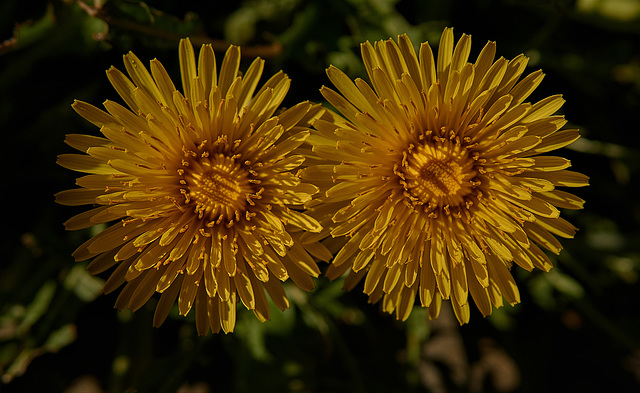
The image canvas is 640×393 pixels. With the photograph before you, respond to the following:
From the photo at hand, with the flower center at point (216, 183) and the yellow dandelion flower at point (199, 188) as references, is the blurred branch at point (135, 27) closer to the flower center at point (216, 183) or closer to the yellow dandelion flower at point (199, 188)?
the yellow dandelion flower at point (199, 188)

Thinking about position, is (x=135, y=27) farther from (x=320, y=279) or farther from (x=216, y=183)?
(x=320, y=279)

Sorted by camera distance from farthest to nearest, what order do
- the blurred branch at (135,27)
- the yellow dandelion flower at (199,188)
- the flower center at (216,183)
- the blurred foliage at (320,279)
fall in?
the blurred foliage at (320,279) < the blurred branch at (135,27) < the flower center at (216,183) < the yellow dandelion flower at (199,188)

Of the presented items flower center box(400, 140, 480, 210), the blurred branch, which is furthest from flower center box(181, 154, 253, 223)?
the blurred branch

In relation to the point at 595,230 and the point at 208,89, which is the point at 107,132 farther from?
the point at 595,230

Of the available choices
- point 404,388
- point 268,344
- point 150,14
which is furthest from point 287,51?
point 404,388

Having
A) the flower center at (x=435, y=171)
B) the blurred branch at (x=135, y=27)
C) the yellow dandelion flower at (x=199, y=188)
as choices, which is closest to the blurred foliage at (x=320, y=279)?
the blurred branch at (x=135, y=27)

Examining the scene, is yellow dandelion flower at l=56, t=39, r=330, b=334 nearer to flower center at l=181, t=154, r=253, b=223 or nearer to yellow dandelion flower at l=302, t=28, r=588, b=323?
flower center at l=181, t=154, r=253, b=223
